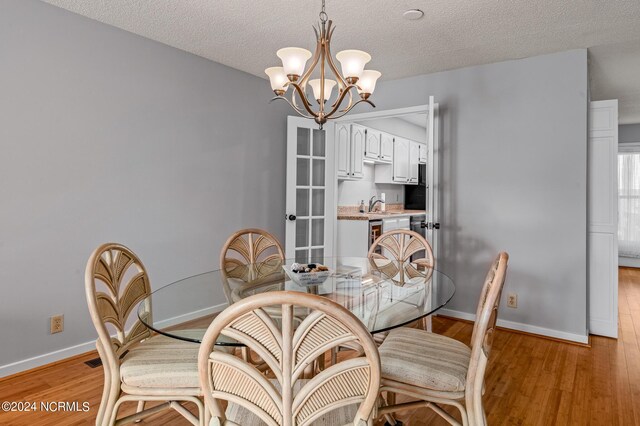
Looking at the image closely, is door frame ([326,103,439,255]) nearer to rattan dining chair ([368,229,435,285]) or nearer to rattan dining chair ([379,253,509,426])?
rattan dining chair ([368,229,435,285])

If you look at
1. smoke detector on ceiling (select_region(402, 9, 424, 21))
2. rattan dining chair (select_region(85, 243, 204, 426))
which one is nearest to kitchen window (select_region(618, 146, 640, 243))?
smoke detector on ceiling (select_region(402, 9, 424, 21))

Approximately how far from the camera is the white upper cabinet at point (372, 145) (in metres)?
5.27

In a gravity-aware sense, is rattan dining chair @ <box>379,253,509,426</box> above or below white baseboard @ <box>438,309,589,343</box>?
above

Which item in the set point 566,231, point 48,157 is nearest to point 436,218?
point 566,231

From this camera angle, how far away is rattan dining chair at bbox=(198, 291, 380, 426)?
3.31 ft

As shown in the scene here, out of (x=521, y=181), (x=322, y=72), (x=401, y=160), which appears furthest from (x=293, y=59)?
(x=401, y=160)

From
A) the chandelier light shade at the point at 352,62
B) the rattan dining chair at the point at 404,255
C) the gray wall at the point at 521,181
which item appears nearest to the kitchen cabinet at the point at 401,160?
the gray wall at the point at 521,181

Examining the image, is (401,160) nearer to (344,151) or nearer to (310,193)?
(344,151)

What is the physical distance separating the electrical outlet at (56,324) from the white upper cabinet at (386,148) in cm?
424

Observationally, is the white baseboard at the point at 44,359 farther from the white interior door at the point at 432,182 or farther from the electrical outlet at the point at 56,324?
the white interior door at the point at 432,182

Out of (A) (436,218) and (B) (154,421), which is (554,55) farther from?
(B) (154,421)

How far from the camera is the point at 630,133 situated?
6.71 meters

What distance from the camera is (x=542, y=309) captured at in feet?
11.2

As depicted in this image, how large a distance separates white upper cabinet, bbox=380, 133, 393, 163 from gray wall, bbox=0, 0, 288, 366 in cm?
229
